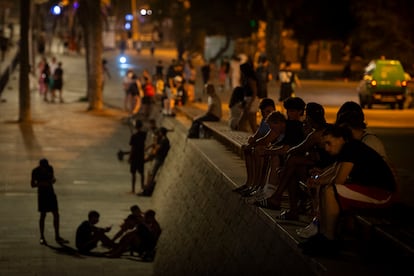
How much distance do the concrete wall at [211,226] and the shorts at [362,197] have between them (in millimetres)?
655

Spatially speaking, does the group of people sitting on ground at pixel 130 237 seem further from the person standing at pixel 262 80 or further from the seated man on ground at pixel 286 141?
the seated man on ground at pixel 286 141

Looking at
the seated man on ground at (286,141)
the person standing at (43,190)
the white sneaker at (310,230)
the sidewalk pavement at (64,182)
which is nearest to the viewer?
the white sneaker at (310,230)

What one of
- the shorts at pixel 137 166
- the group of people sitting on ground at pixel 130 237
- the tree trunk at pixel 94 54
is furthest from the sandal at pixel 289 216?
the tree trunk at pixel 94 54

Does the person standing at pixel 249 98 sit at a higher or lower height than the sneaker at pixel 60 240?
higher

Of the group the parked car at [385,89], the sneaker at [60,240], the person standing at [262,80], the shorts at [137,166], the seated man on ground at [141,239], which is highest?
the person standing at [262,80]

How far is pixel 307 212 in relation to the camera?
1199cm

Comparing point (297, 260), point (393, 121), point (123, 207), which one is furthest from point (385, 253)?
point (393, 121)

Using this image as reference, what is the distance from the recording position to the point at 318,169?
36.1ft

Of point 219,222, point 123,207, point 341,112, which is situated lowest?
point 123,207

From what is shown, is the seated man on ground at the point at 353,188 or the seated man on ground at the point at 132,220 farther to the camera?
the seated man on ground at the point at 132,220

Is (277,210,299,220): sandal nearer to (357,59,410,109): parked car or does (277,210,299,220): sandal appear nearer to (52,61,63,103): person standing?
(357,59,410,109): parked car

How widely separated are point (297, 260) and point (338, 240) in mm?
469

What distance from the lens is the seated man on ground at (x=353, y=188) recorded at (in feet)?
31.5

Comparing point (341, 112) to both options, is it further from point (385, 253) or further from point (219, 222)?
point (219, 222)
